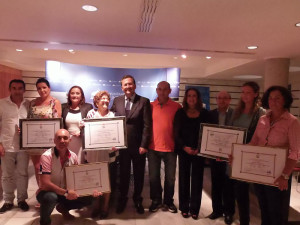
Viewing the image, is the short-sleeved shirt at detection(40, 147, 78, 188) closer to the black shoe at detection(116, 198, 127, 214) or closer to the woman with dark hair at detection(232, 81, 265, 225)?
the black shoe at detection(116, 198, 127, 214)

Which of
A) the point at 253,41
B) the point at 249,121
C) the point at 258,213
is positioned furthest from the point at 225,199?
the point at 253,41

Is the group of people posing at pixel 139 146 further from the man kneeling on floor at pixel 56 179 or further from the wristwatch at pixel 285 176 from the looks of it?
the wristwatch at pixel 285 176

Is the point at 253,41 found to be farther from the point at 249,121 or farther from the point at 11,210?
the point at 11,210

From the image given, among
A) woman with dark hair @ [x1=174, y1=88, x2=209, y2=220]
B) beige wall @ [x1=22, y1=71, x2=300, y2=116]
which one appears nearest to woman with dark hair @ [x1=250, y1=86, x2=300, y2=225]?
woman with dark hair @ [x1=174, y1=88, x2=209, y2=220]

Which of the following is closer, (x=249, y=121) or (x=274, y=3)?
(x=274, y=3)

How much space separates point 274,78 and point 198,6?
334 cm

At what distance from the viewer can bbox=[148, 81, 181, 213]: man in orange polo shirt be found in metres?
2.95

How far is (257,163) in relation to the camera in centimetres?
223

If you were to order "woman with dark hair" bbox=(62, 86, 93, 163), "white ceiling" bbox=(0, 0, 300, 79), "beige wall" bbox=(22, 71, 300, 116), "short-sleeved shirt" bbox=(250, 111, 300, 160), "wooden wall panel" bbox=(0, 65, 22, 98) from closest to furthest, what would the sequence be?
"short-sleeved shirt" bbox=(250, 111, 300, 160) < "white ceiling" bbox=(0, 0, 300, 79) < "woman with dark hair" bbox=(62, 86, 93, 163) < "wooden wall panel" bbox=(0, 65, 22, 98) < "beige wall" bbox=(22, 71, 300, 116)

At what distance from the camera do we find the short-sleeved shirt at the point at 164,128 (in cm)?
294

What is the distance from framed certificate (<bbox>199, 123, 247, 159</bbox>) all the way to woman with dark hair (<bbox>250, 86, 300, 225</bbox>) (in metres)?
0.25

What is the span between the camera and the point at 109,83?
566 centimetres

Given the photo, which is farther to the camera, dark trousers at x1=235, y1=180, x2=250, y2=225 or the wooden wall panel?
the wooden wall panel

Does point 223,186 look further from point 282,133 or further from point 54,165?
point 54,165
